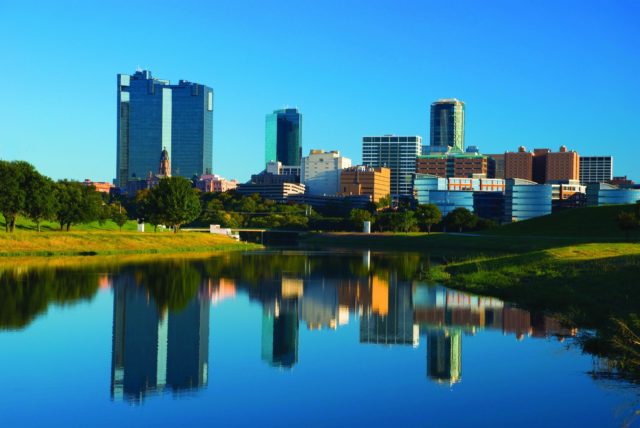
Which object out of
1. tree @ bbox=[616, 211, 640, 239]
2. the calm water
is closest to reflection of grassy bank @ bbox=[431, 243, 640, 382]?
the calm water

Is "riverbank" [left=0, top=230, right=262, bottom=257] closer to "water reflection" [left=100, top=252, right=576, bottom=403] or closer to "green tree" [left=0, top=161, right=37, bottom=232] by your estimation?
"green tree" [left=0, top=161, right=37, bottom=232]

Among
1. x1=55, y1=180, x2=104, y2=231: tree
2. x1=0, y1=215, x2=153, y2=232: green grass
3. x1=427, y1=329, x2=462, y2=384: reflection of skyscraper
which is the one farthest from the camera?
x1=55, y1=180, x2=104, y2=231: tree

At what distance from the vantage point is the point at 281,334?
3709 cm

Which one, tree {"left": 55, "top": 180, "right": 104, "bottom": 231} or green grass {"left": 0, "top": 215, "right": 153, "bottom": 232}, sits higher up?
tree {"left": 55, "top": 180, "right": 104, "bottom": 231}

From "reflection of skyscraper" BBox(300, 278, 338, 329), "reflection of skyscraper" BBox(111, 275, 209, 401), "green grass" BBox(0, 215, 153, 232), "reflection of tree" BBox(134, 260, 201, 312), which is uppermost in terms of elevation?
"green grass" BBox(0, 215, 153, 232)

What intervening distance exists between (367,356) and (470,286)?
2631 centimetres

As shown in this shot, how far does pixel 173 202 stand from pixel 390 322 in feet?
329

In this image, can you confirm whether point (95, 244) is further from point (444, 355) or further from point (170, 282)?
point (444, 355)

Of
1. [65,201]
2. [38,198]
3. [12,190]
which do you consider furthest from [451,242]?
[12,190]

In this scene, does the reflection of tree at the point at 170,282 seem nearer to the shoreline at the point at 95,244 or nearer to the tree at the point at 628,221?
the shoreline at the point at 95,244

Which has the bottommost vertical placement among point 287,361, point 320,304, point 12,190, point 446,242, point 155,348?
point 155,348

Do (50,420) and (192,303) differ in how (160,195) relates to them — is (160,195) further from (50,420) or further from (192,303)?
(50,420)

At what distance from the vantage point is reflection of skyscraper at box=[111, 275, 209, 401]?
2647 centimetres

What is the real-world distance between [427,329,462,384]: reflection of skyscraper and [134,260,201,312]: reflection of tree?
16872 millimetres
